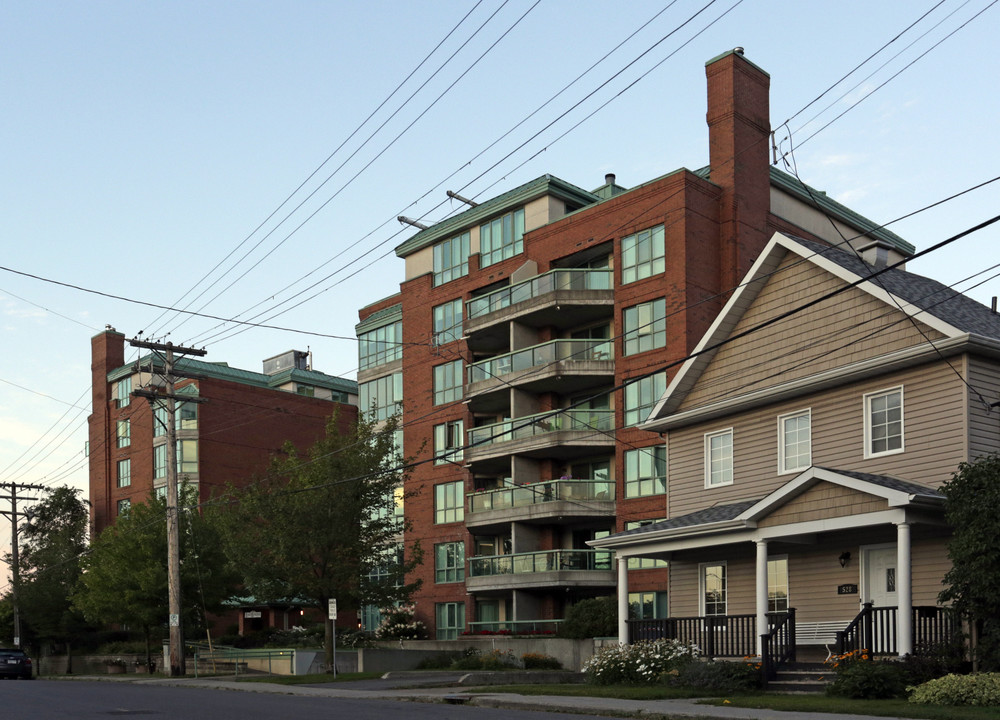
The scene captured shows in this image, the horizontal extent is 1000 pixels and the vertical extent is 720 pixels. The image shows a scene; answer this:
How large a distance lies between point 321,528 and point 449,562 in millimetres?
17199

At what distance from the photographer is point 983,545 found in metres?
19.9

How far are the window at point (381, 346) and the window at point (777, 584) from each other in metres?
31.6

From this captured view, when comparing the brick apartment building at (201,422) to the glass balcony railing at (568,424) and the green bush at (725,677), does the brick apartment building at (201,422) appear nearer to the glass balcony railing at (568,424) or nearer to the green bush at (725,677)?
the glass balcony railing at (568,424)

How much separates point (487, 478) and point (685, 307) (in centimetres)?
1469

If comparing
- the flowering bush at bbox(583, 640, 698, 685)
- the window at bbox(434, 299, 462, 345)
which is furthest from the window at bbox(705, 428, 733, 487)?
the window at bbox(434, 299, 462, 345)

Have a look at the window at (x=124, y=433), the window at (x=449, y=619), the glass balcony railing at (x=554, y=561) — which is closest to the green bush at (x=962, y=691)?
the glass balcony railing at (x=554, y=561)

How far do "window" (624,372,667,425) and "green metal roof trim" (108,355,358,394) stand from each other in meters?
42.6

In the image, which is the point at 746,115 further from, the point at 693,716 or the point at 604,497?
the point at 693,716

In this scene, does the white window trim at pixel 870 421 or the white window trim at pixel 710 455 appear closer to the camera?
the white window trim at pixel 870 421

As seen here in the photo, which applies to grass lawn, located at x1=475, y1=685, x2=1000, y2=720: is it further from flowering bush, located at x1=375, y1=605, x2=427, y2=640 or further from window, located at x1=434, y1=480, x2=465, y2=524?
flowering bush, located at x1=375, y1=605, x2=427, y2=640

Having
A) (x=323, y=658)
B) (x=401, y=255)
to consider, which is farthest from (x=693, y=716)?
(x=401, y=255)

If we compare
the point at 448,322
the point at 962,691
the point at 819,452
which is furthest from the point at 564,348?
the point at 962,691

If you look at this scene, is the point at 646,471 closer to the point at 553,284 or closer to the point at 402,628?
the point at 553,284

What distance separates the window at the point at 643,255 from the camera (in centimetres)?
4322
